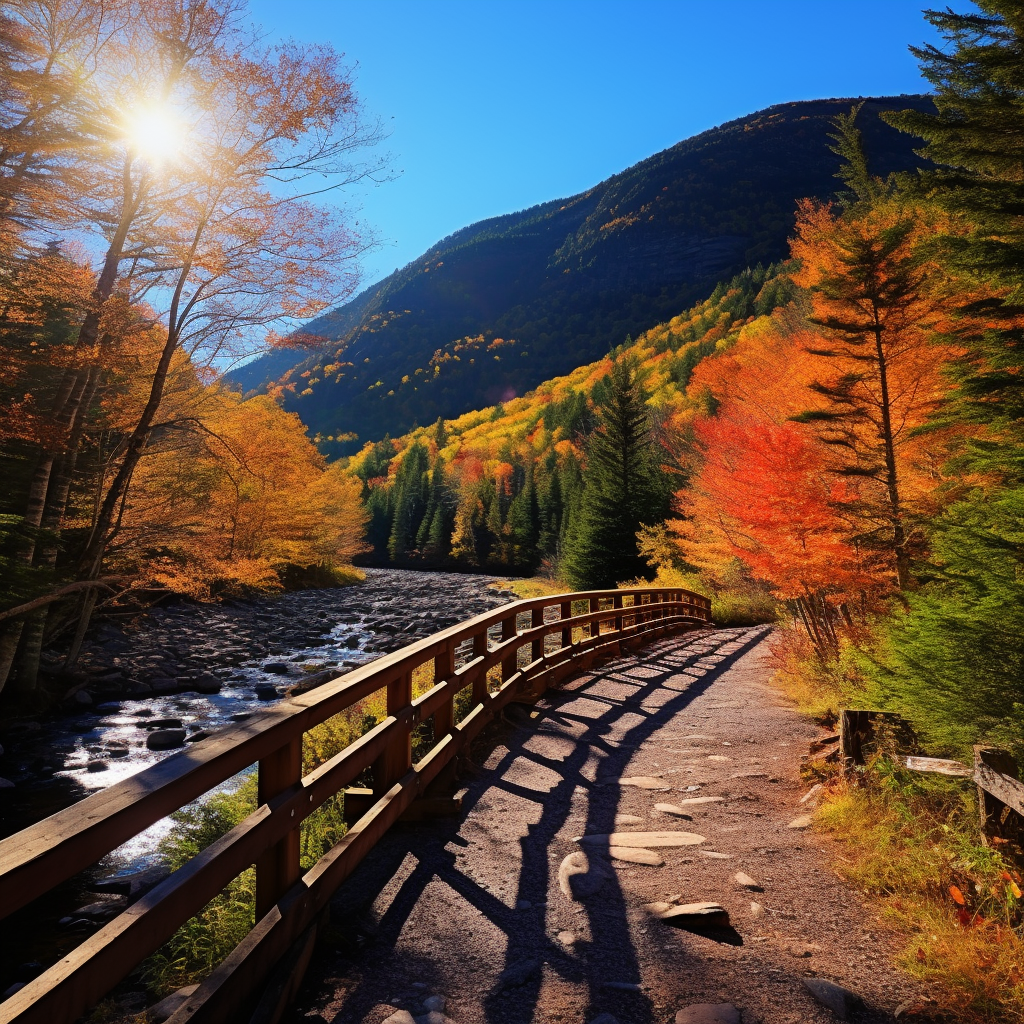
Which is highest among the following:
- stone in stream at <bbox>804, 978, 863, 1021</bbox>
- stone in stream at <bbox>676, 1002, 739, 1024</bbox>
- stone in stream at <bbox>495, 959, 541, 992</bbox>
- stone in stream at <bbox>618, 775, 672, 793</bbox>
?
stone in stream at <bbox>676, 1002, 739, 1024</bbox>

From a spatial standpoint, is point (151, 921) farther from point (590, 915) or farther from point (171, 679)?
point (171, 679)

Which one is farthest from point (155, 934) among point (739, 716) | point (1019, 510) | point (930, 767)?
point (739, 716)

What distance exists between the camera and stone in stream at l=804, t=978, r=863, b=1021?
2682mm

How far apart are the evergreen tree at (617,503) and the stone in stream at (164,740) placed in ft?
82.0

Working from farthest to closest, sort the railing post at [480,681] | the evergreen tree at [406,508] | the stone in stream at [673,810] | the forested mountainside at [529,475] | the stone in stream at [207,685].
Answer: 1. the evergreen tree at [406,508]
2. the forested mountainside at [529,475]
3. the stone in stream at [207,685]
4. the railing post at [480,681]
5. the stone in stream at [673,810]

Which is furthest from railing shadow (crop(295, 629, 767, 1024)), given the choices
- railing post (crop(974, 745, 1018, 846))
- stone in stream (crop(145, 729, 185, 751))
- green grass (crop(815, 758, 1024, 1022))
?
stone in stream (crop(145, 729, 185, 751))

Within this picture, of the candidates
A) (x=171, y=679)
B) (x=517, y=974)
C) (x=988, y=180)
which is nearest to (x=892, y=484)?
(x=988, y=180)

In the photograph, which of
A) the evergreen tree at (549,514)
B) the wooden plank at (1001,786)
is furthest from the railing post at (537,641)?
the evergreen tree at (549,514)

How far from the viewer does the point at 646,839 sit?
4621 mm

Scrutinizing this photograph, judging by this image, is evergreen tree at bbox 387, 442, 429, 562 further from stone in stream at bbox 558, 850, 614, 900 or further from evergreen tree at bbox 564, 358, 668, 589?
stone in stream at bbox 558, 850, 614, 900

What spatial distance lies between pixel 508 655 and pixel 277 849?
16.7ft

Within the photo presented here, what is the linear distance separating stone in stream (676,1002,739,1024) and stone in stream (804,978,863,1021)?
43 centimetres

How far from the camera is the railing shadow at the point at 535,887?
2783 millimetres

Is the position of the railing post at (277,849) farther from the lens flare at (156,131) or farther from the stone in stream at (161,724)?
the lens flare at (156,131)
